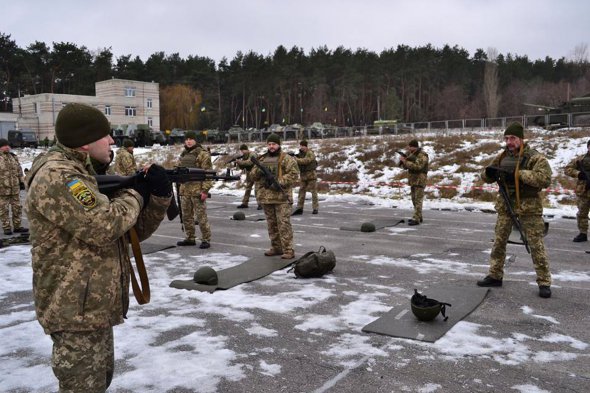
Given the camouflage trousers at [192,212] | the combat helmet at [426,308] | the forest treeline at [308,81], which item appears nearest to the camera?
the combat helmet at [426,308]

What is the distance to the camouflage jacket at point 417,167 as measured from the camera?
12.2 metres

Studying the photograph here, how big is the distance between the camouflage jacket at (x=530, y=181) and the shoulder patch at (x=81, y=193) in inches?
212

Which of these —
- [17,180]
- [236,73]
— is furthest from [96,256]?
[236,73]

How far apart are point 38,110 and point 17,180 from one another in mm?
59530

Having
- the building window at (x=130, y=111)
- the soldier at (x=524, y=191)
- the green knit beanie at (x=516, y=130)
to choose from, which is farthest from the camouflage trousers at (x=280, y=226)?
the building window at (x=130, y=111)

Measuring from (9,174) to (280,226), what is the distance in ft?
22.6

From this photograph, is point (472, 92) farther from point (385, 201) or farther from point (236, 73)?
point (385, 201)

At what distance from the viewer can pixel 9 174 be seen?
36.3 ft

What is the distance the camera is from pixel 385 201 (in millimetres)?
→ 17719

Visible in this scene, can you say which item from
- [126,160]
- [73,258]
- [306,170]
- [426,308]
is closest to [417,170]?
[306,170]

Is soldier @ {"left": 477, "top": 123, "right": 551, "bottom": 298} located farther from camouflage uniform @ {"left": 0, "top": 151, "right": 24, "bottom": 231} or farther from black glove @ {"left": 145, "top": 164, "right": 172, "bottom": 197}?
camouflage uniform @ {"left": 0, "top": 151, "right": 24, "bottom": 231}


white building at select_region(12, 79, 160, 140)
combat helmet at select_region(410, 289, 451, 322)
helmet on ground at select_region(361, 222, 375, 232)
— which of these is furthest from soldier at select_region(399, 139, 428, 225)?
white building at select_region(12, 79, 160, 140)

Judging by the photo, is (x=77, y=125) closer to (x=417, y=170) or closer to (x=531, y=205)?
(x=531, y=205)

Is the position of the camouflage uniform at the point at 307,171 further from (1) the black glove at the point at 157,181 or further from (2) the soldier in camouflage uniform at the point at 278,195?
(1) the black glove at the point at 157,181
